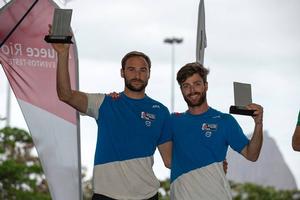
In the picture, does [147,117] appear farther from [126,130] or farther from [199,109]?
[199,109]

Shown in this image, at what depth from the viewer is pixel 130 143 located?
367 cm

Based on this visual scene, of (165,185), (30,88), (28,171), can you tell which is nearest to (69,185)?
(30,88)

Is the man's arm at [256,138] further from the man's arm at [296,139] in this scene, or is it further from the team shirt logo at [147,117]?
the team shirt logo at [147,117]

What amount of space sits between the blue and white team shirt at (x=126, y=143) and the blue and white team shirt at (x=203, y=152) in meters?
0.11

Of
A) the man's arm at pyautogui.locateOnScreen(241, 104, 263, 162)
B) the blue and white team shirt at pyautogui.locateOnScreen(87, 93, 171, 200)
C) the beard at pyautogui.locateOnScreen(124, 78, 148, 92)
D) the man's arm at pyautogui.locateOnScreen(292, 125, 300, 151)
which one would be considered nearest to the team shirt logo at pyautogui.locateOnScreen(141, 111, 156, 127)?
the blue and white team shirt at pyautogui.locateOnScreen(87, 93, 171, 200)

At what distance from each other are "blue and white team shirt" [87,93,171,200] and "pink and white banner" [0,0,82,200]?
1.04 m

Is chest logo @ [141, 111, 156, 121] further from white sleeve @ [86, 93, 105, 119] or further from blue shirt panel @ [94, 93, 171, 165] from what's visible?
white sleeve @ [86, 93, 105, 119]

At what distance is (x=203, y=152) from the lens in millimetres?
3693

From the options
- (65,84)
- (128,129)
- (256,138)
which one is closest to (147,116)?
(128,129)

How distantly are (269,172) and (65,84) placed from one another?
66.3 feet

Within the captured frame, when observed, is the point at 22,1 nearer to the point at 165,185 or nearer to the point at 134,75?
the point at 134,75

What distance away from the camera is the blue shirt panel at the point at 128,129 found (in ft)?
12.0

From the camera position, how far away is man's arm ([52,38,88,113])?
3582 mm

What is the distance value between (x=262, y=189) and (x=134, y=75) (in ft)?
61.4
